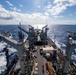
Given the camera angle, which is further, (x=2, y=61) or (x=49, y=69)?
(x=2, y=61)

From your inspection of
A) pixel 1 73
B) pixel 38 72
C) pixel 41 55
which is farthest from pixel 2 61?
pixel 38 72

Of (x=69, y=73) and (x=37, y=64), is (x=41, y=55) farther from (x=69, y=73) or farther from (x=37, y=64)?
(x=69, y=73)

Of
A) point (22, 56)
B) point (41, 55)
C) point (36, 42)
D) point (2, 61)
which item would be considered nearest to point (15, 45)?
point (22, 56)

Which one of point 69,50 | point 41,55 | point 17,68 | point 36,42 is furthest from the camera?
point 36,42

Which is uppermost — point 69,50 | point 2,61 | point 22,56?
point 69,50

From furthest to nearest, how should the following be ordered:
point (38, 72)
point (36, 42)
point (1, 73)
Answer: point (36, 42) < point (1, 73) < point (38, 72)

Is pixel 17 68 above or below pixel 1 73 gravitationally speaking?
above

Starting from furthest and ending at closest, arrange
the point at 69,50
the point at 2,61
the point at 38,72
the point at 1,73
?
the point at 2,61 → the point at 1,73 → the point at 38,72 → the point at 69,50

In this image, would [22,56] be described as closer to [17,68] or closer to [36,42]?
[17,68]

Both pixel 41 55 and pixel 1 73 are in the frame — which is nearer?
pixel 1 73
